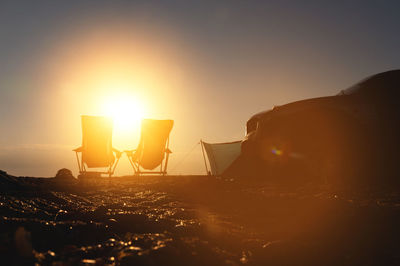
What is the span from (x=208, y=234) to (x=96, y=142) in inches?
336

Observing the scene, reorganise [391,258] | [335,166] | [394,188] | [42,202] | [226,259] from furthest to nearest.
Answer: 1. [335,166]
2. [394,188]
3. [42,202]
4. [391,258]
5. [226,259]

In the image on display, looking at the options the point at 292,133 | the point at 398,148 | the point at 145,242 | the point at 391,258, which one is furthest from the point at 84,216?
the point at 398,148

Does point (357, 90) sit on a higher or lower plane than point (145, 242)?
higher

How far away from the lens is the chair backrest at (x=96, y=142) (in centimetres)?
952

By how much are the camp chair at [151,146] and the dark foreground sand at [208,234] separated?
20.7 ft

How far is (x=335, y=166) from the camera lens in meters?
4.38

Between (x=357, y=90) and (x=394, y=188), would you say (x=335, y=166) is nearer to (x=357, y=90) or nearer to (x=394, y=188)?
(x=394, y=188)

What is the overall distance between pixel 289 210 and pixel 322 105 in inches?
97.2

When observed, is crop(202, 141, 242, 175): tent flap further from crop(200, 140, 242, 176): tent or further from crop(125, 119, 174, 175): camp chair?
crop(125, 119, 174, 175): camp chair

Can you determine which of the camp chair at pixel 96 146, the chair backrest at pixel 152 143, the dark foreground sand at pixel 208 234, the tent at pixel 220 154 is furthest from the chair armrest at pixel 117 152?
the dark foreground sand at pixel 208 234

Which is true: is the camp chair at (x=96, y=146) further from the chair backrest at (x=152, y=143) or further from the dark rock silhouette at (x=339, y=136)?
the dark rock silhouette at (x=339, y=136)

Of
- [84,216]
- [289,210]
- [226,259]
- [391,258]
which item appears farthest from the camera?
[289,210]

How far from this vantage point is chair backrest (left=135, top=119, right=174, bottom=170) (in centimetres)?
948

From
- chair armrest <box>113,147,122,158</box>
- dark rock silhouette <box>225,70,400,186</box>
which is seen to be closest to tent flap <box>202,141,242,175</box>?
chair armrest <box>113,147,122,158</box>
